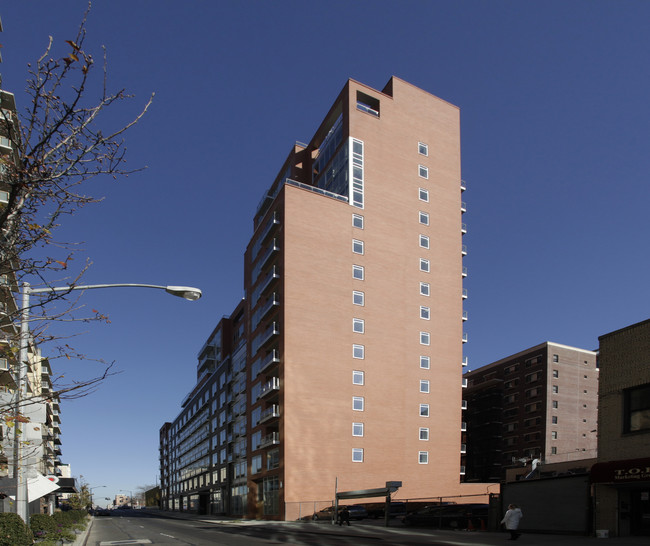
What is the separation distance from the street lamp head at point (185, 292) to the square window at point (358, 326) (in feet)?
162

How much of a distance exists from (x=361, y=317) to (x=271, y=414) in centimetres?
1398

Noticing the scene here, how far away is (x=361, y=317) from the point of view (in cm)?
6159

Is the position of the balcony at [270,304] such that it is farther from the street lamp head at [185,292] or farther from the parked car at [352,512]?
the street lamp head at [185,292]

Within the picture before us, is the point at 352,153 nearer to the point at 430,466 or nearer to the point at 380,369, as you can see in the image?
the point at 380,369

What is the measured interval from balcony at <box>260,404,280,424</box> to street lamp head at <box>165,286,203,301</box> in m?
48.3

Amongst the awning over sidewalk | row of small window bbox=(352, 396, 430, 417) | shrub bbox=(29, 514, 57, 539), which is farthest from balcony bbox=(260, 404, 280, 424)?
the awning over sidewalk

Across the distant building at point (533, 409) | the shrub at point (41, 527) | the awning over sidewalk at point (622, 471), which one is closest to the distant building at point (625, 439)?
the awning over sidewalk at point (622, 471)

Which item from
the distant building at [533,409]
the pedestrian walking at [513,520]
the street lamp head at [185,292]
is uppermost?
the street lamp head at [185,292]

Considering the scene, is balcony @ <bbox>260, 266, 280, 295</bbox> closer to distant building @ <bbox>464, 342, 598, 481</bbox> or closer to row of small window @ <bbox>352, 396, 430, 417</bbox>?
row of small window @ <bbox>352, 396, 430, 417</bbox>

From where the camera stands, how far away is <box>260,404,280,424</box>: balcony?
193 ft

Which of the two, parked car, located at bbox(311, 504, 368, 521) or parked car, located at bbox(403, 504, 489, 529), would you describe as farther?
parked car, located at bbox(311, 504, 368, 521)

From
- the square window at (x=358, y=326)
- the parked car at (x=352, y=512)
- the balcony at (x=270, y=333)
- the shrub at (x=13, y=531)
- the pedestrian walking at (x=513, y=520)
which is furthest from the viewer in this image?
the square window at (x=358, y=326)

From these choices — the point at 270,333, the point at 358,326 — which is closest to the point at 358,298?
the point at 358,326

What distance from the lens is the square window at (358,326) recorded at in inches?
2403
